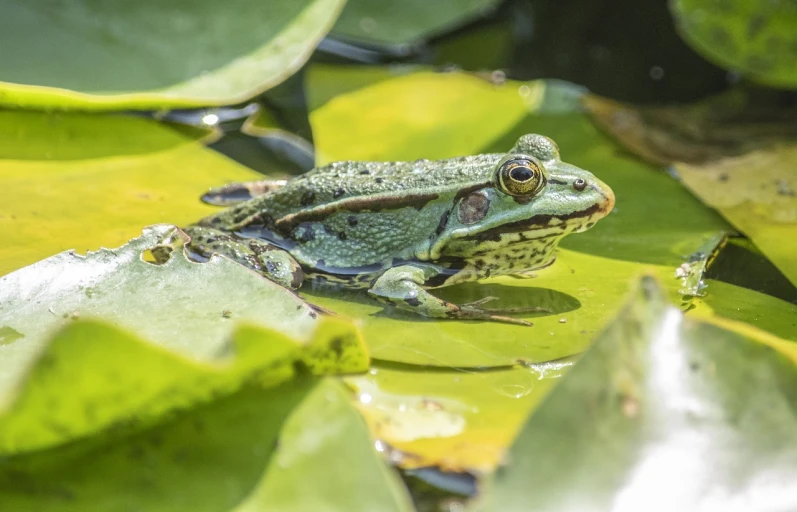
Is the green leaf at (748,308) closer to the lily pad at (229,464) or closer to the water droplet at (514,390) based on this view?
the water droplet at (514,390)

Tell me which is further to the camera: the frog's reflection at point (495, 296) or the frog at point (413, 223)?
the frog at point (413, 223)

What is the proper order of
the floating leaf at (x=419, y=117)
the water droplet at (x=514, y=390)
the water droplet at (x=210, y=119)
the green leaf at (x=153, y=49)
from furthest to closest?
1. the water droplet at (x=210, y=119)
2. the floating leaf at (x=419, y=117)
3. the green leaf at (x=153, y=49)
4. the water droplet at (x=514, y=390)

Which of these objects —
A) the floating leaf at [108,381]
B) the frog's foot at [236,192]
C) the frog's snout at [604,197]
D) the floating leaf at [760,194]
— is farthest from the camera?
the frog's foot at [236,192]

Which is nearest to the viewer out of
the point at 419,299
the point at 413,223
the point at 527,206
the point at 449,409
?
the point at 449,409

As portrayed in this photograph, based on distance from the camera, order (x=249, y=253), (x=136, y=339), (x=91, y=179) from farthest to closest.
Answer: (x=91, y=179) < (x=249, y=253) < (x=136, y=339)

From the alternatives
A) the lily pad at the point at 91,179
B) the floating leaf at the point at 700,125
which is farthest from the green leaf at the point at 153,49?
the floating leaf at the point at 700,125

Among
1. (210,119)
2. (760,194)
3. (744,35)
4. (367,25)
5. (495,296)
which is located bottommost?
(495,296)

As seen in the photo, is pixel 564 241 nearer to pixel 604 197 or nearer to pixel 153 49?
pixel 604 197

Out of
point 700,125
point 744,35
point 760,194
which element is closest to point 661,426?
point 760,194
